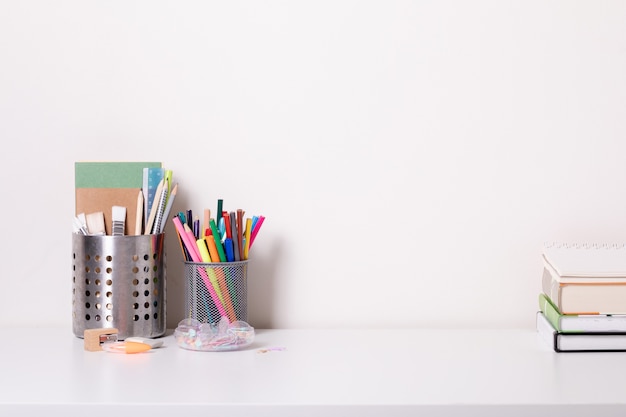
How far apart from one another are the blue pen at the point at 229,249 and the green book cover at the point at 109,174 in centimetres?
17

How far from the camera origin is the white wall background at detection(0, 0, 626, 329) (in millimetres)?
1242

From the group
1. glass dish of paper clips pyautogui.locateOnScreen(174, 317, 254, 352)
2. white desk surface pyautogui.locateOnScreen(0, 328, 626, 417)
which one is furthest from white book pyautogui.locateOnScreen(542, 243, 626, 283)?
glass dish of paper clips pyautogui.locateOnScreen(174, 317, 254, 352)

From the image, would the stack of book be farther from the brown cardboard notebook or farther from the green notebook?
the brown cardboard notebook

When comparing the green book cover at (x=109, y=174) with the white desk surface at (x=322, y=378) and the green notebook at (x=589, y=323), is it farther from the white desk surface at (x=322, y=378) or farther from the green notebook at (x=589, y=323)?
the green notebook at (x=589, y=323)

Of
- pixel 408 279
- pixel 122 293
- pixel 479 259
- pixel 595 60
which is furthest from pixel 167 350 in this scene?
pixel 595 60

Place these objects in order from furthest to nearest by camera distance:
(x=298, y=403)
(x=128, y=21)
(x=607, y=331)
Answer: (x=128, y=21) < (x=607, y=331) < (x=298, y=403)

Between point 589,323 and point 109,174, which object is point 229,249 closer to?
point 109,174


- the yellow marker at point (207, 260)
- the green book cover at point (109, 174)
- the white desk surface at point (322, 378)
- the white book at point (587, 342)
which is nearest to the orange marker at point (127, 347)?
the white desk surface at point (322, 378)

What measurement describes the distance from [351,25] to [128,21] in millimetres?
358

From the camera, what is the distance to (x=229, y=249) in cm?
113

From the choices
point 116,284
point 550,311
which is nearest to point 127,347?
point 116,284

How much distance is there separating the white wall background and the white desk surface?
110 millimetres

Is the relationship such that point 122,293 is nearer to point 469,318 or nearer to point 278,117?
point 278,117

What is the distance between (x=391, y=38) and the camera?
4.08 ft
